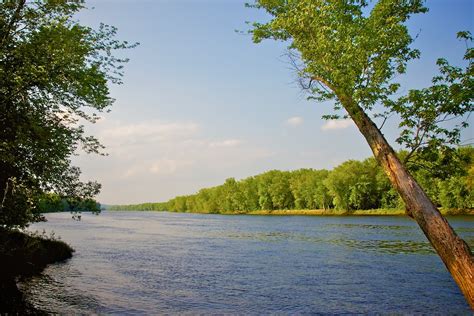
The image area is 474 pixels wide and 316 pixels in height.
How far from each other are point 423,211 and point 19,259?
870 inches

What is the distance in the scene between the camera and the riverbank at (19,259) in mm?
15869

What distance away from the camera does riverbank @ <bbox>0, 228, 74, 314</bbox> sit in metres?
15.9

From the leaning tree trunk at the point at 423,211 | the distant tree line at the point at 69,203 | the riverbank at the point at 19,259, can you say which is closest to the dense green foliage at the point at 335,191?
the leaning tree trunk at the point at 423,211

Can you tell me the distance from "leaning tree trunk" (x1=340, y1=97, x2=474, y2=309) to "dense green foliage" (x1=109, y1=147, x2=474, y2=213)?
3038 centimetres

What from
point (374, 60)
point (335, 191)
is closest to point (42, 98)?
point (374, 60)

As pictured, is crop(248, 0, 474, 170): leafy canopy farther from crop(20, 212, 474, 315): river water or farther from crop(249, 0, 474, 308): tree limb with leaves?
crop(20, 212, 474, 315): river water

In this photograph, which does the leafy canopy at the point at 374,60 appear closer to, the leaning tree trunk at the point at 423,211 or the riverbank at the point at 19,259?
the leaning tree trunk at the point at 423,211

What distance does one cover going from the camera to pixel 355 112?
13.1 metres

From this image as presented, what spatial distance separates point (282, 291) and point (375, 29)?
13.9 meters

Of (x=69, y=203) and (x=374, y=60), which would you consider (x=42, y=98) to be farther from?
(x=374, y=60)

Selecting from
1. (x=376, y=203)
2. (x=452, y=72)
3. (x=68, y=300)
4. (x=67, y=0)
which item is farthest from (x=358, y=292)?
(x=376, y=203)

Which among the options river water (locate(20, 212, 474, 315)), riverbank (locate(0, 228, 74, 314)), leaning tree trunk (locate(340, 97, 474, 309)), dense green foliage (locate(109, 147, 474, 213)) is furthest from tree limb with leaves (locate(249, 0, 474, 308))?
dense green foliage (locate(109, 147, 474, 213))

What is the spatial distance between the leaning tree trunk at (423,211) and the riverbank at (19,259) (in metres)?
14.5

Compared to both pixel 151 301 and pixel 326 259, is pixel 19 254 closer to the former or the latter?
pixel 151 301
